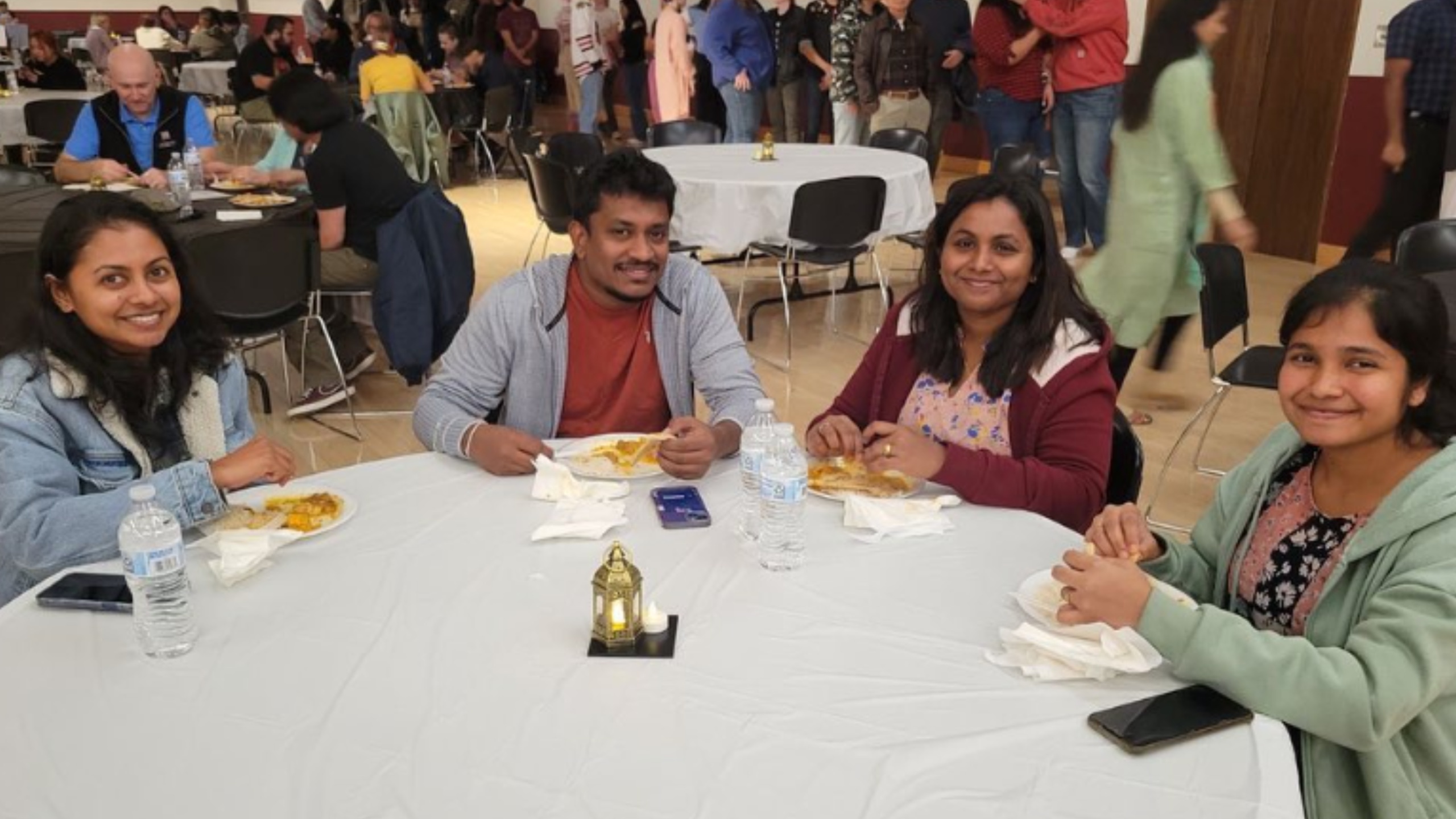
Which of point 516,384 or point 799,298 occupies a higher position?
point 516,384

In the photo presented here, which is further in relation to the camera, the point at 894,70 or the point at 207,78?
the point at 207,78

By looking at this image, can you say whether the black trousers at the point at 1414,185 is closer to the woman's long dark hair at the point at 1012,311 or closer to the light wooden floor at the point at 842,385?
the light wooden floor at the point at 842,385

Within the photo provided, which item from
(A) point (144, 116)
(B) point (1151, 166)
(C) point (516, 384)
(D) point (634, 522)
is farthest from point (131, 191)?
(B) point (1151, 166)

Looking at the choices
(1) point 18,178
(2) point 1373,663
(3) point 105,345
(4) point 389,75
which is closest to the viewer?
(2) point 1373,663

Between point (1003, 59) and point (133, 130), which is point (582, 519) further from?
point (1003, 59)

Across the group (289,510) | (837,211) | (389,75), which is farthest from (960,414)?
(389,75)

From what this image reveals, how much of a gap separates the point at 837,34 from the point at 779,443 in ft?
22.3

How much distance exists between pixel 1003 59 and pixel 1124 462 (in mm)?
5463

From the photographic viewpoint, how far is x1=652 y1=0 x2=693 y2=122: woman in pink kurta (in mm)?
8461

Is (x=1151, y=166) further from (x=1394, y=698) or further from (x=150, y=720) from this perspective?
(x=150, y=720)

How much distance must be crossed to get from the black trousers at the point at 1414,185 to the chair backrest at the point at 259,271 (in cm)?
460

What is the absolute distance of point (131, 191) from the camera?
457 cm

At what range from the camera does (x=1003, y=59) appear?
700 centimetres

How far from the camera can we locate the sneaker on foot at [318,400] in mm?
4559
